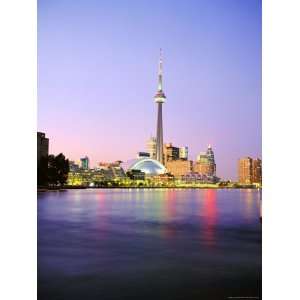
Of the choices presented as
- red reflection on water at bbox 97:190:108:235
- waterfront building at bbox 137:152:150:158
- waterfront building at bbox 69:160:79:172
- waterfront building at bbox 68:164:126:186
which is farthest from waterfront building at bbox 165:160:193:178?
waterfront building at bbox 69:160:79:172

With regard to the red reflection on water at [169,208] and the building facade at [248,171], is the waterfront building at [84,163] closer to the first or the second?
the red reflection on water at [169,208]

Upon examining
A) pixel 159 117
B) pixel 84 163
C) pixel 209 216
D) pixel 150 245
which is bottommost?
pixel 150 245

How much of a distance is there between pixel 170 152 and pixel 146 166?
0.19 m

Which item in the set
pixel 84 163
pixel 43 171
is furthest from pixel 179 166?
pixel 43 171

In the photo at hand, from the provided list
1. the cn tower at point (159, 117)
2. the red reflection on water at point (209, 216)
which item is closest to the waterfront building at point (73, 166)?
the cn tower at point (159, 117)

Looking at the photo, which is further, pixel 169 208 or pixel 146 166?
pixel 169 208

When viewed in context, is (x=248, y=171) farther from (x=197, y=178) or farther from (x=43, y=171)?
(x=43, y=171)

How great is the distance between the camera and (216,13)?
3283 millimetres

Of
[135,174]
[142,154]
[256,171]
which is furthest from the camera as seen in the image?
[135,174]

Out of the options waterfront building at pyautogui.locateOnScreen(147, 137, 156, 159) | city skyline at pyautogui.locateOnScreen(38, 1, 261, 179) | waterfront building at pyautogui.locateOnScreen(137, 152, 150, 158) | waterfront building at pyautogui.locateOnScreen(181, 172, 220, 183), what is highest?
city skyline at pyautogui.locateOnScreen(38, 1, 261, 179)

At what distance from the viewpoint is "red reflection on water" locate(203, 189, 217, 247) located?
3341 mm

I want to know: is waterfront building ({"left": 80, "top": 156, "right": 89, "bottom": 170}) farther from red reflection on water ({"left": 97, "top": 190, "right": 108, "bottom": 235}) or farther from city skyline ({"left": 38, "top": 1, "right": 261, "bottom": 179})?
red reflection on water ({"left": 97, "top": 190, "right": 108, "bottom": 235})

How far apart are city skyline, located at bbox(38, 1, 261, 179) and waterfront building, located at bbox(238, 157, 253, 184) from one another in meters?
0.04

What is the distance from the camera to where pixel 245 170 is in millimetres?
3355
